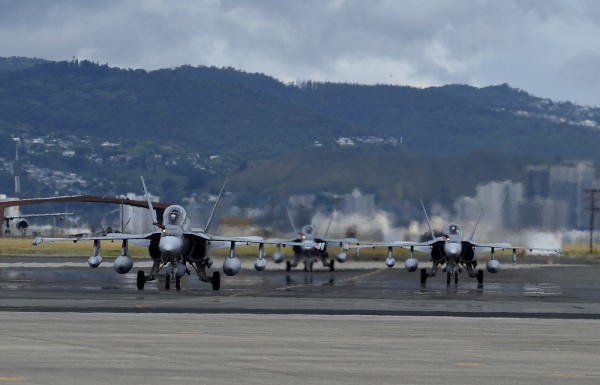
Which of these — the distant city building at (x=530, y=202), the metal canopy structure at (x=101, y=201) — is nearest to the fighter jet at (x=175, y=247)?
the distant city building at (x=530, y=202)

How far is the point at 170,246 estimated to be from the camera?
46.1 metres

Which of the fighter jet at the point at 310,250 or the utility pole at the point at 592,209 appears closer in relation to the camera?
the fighter jet at the point at 310,250

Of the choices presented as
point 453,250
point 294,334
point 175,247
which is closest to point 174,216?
point 175,247

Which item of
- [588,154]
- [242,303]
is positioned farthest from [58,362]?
[588,154]

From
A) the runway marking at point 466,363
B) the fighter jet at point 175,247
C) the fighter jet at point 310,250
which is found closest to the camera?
the runway marking at point 466,363

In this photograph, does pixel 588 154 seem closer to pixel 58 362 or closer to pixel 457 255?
pixel 457 255

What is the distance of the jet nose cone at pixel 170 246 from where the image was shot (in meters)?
46.1

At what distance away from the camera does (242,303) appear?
38125 millimetres

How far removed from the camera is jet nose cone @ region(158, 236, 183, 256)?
46.1 meters

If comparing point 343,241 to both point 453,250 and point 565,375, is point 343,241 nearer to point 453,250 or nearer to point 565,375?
point 453,250

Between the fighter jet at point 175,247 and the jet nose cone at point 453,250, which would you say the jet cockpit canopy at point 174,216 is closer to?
the fighter jet at point 175,247

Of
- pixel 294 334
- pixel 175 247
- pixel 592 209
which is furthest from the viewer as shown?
pixel 592 209

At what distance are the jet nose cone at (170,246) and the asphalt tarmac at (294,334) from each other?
1417mm

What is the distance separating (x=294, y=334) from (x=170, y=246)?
65.7 feet
